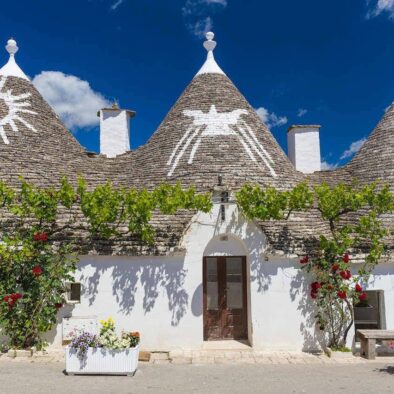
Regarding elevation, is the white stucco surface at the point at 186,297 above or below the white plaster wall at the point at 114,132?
below

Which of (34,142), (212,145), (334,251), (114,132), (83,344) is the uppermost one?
(114,132)

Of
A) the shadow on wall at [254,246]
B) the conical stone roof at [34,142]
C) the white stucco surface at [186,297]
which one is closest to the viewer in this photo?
the white stucco surface at [186,297]

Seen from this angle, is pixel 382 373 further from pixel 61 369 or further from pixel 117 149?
pixel 117 149

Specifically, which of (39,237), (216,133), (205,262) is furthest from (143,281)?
(216,133)

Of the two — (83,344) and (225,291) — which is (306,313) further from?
(83,344)

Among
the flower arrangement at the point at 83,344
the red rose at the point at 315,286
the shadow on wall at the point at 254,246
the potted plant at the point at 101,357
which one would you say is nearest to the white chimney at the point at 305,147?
the shadow on wall at the point at 254,246

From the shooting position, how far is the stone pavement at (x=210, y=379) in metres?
7.48

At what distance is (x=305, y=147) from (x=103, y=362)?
11911 mm

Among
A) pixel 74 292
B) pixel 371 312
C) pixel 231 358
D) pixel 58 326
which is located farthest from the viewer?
pixel 371 312

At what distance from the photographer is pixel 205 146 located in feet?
42.7

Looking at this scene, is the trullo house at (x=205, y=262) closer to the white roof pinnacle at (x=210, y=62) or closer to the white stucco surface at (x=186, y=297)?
the white stucco surface at (x=186, y=297)

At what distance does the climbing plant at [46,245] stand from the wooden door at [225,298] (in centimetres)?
196

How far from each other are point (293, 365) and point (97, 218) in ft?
19.4

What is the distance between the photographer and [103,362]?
8445 millimetres
